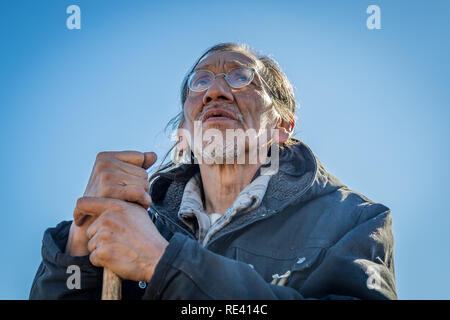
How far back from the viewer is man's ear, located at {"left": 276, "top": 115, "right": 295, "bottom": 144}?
5.53 meters

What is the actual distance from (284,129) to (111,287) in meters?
2.73

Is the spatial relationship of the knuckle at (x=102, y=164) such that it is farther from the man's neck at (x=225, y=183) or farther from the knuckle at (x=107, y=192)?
the man's neck at (x=225, y=183)

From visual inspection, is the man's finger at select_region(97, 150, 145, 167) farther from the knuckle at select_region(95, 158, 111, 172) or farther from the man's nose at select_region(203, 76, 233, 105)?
the man's nose at select_region(203, 76, 233, 105)

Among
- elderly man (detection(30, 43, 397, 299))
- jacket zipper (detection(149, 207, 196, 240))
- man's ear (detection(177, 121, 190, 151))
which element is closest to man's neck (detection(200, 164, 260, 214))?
elderly man (detection(30, 43, 397, 299))

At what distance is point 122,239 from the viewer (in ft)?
11.2

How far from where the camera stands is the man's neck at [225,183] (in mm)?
4926

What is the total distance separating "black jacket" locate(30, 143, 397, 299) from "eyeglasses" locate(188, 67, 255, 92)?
771 millimetres
